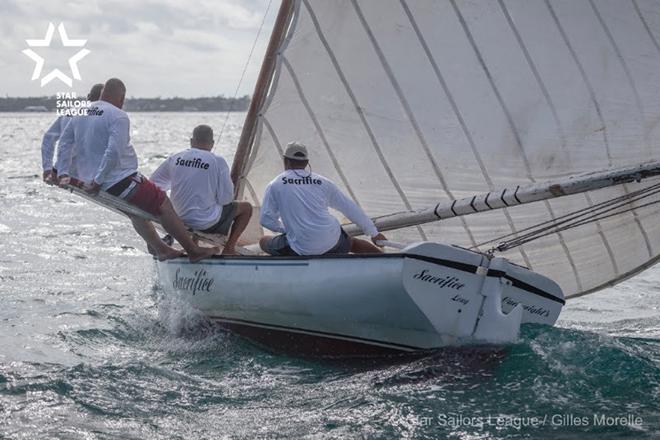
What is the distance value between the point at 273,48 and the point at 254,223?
1.84 meters

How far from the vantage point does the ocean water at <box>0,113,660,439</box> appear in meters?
6.05

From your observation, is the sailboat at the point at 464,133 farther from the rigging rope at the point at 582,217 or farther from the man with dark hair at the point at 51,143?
the man with dark hair at the point at 51,143

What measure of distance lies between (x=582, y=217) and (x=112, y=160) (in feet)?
13.9

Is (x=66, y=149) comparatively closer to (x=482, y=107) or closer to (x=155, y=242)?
(x=155, y=242)

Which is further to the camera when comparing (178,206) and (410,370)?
(178,206)

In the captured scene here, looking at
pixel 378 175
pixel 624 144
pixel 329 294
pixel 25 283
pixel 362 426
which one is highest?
pixel 624 144

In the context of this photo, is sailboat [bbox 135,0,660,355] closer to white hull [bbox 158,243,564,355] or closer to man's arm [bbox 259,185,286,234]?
white hull [bbox 158,243,564,355]

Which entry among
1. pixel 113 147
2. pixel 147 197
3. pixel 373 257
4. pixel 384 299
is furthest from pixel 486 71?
pixel 113 147

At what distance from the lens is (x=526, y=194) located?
24.7 ft

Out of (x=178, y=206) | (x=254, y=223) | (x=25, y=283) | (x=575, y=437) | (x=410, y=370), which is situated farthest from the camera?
(x=25, y=283)

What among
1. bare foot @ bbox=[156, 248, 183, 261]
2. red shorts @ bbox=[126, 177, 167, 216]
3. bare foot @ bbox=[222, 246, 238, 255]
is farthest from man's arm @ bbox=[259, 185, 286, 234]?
bare foot @ bbox=[156, 248, 183, 261]

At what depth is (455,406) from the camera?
6398mm

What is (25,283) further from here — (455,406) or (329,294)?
(455,406)

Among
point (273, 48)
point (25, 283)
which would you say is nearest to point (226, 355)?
point (273, 48)
